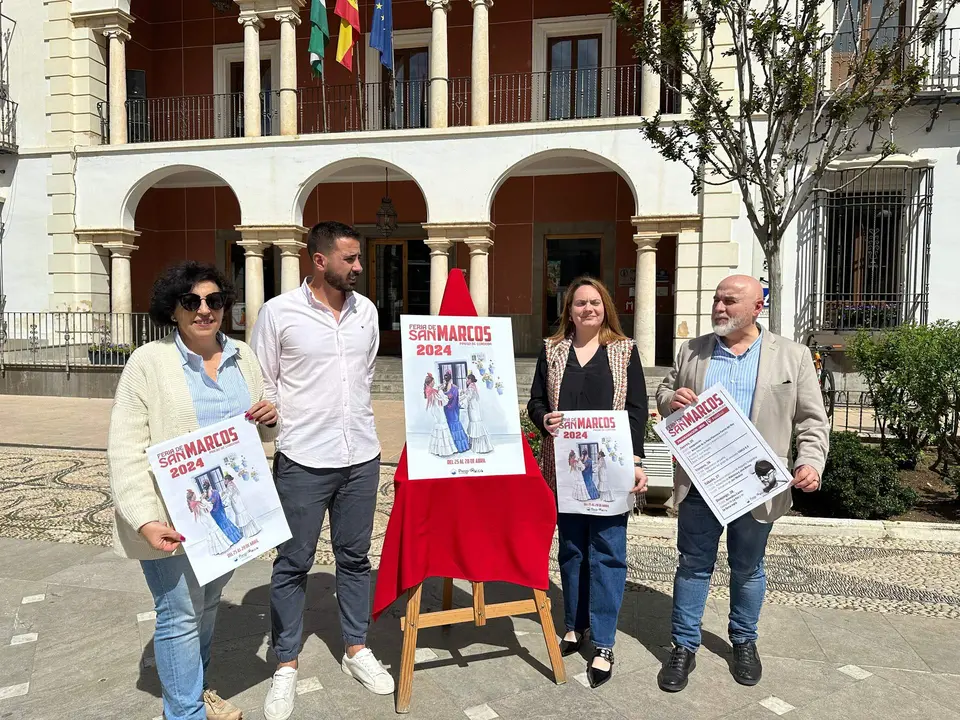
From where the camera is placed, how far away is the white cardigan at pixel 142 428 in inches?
85.1

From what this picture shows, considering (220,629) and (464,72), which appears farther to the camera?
(464,72)

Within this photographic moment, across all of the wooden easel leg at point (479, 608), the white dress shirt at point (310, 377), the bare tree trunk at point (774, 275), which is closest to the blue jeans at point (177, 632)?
the white dress shirt at point (310, 377)

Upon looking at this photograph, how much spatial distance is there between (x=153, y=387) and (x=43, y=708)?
149 cm

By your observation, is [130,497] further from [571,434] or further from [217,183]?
[217,183]

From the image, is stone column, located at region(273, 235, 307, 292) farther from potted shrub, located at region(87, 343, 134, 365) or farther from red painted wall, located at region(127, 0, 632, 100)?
red painted wall, located at region(127, 0, 632, 100)

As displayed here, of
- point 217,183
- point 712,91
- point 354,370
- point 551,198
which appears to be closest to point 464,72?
point 551,198

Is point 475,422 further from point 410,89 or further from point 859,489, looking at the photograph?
point 410,89

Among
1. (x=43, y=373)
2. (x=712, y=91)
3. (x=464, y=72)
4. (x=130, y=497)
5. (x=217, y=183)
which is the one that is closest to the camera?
(x=130, y=497)

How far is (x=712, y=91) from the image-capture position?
18.3 feet

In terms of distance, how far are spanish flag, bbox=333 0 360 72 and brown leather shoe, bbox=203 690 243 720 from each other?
1151 cm

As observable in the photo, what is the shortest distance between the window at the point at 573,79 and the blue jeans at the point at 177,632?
42.6 ft

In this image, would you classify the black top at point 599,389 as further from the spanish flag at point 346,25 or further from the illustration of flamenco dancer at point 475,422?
the spanish flag at point 346,25

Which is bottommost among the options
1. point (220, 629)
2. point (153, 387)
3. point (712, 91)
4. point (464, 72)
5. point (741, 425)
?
point (220, 629)

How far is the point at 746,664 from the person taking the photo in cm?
292
